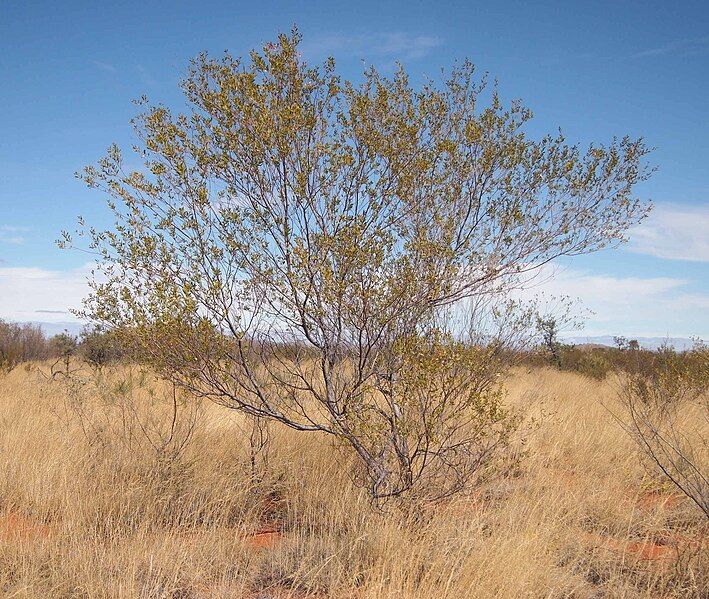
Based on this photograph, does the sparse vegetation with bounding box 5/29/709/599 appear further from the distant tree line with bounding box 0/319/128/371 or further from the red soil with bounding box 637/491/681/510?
the distant tree line with bounding box 0/319/128/371

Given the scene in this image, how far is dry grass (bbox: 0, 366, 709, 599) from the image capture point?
14.0 feet

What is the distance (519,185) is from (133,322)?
4387 millimetres

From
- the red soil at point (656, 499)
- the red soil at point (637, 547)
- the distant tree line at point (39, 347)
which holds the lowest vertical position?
the red soil at point (637, 547)

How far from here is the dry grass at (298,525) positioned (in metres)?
4.26

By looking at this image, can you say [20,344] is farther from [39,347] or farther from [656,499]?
[656,499]

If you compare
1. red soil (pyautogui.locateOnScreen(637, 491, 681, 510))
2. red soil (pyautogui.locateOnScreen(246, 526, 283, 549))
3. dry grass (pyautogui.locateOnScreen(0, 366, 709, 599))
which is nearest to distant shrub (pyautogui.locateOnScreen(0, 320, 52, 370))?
dry grass (pyautogui.locateOnScreen(0, 366, 709, 599))

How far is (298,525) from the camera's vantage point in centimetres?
583

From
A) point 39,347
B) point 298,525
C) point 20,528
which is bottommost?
point 298,525

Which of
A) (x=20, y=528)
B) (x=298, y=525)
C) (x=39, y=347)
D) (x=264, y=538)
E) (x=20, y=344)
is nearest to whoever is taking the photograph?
(x=20, y=528)

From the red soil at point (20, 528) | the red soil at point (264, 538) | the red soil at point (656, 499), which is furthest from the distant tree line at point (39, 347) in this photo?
the red soil at point (656, 499)

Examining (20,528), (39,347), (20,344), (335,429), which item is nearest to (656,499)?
(335,429)

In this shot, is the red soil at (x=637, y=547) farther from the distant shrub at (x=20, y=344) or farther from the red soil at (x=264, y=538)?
the distant shrub at (x=20, y=344)

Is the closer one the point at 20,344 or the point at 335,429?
the point at 335,429

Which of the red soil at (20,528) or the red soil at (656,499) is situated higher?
the red soil at (20,528)
